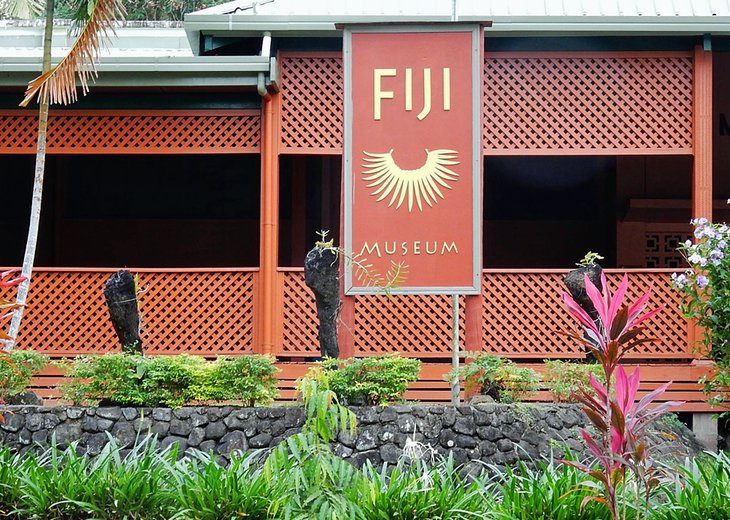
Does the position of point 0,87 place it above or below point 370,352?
above

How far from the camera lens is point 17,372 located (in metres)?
7.71

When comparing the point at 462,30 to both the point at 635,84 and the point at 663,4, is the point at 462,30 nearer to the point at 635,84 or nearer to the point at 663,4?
the point at 635,84

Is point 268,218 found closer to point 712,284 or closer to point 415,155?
A: point 415,155

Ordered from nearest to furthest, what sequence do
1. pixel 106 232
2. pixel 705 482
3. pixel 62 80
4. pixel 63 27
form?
1. pixel 705 482
2. pixel 62 80
3. pixel 63 27
4. pixel 106 232

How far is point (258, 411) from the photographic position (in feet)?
24.1

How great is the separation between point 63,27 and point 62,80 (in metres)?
4.90

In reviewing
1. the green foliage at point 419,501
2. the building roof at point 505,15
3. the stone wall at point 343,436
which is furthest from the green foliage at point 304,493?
the building roof at point 505,15

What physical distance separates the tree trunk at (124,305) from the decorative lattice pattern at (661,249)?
7425mm

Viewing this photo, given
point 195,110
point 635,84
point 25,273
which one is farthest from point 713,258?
point 25,273

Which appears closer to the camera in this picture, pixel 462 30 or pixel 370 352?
pixel 462 30

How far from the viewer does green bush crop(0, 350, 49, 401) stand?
787 cm

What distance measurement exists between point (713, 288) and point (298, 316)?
13.1ft

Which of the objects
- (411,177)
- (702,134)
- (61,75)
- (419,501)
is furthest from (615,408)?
(61,75)

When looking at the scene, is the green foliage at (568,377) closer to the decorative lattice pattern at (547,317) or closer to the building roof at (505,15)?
the decorative lattice pattern at (547,317)
